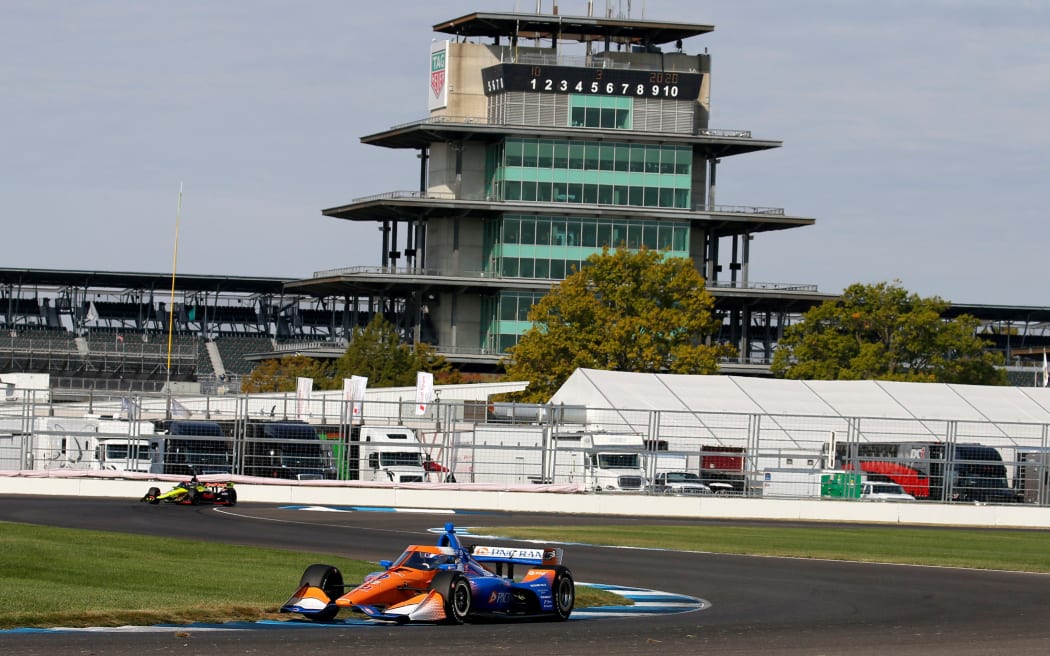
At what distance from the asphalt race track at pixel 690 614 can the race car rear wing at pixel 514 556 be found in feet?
2.79

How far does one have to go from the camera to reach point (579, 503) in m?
45.5

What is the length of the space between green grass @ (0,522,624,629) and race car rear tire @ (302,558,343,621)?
2.72ft

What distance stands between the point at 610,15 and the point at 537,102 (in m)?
9.46

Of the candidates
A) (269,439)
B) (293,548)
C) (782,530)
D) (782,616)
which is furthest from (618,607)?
(269,439)

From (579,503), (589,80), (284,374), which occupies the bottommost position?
(579,503)

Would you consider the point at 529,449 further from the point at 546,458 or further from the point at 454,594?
the point at 454,594

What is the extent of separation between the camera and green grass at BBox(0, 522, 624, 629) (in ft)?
55.7

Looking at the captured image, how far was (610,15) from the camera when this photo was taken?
407 ft

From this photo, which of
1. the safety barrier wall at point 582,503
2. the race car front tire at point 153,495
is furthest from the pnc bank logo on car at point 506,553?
the safety barrier wall at point 582,503

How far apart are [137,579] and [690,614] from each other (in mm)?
6981

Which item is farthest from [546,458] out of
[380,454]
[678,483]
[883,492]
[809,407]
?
[809,407]

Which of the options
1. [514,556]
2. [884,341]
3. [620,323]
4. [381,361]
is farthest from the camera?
[381,361]

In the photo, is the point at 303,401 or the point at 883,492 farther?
the point at 303,401

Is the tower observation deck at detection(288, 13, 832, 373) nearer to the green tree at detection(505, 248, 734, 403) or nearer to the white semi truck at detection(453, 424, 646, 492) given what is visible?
the green tree at detection(505, 248, 734, 403)
